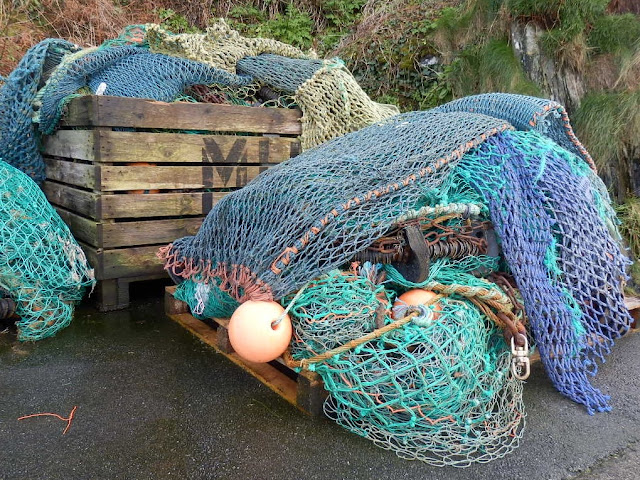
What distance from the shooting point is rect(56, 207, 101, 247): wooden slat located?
3052mm

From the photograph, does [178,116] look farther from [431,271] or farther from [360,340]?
[360,340]

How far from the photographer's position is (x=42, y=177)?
3.57m

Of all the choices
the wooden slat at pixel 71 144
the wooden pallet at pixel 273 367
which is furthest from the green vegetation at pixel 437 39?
the wooden slat at pixel 71 144

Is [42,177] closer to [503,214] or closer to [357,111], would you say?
[357,111]

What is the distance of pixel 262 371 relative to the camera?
233 cm

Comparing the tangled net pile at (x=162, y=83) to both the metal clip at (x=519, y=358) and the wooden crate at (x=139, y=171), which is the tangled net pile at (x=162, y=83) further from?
the metal clip at (x=519, y=358)

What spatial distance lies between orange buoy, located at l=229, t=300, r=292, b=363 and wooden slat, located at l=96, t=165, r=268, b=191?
1508 millimetres

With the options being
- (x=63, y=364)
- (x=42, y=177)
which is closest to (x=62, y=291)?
(x=63, y=364)

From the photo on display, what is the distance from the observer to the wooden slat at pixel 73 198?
303cm

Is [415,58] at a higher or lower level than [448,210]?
higher

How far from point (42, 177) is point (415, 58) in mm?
3847

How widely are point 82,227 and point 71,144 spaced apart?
1.63 ft

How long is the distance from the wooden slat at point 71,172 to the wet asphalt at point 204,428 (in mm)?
981

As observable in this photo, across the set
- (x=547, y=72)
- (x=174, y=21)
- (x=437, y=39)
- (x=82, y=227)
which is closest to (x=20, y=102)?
(x=82, y=227)
